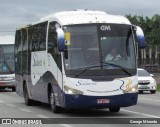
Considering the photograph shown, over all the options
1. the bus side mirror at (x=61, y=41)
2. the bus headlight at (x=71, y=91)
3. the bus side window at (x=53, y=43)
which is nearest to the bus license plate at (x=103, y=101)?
the bus headlight at (x=71, y=91)

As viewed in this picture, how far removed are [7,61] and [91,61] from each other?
2100 centimetres

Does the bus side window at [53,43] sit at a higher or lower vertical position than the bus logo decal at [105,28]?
lower

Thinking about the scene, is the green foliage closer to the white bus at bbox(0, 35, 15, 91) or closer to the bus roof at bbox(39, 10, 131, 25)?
the white bus at bbox(0, 35, 15, 91)

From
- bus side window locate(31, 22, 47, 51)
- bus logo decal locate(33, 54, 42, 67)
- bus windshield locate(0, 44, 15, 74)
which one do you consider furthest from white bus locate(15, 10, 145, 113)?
bus windshield locate(0, 44, 15, 74)

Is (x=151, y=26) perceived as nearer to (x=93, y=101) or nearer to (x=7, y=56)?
(x=7, y=56)

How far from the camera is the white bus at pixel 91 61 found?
623 inches

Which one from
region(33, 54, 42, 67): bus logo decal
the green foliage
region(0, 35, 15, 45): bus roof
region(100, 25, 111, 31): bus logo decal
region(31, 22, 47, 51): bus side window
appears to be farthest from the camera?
the green foliage

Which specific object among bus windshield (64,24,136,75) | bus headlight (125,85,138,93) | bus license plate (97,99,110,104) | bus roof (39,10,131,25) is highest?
bus roof (39,10,131,25)

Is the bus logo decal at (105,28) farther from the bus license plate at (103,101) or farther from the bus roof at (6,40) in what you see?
the bus roof at (6,40)

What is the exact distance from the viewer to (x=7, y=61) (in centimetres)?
3634

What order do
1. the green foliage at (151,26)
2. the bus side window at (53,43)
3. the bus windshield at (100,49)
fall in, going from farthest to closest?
the green foliage at (151,26), the bus side window at (53,43), the bus windshield at (100,49)

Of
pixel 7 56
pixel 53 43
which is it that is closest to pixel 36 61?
pixel 53 43

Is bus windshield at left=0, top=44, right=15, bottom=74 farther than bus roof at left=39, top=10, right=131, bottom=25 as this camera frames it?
Yes

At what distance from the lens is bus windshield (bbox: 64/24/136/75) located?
16016 mm
